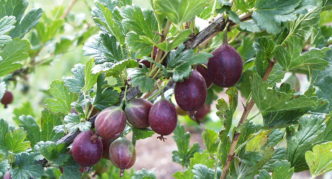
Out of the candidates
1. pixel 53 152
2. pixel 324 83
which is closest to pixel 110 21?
pixel 53 152

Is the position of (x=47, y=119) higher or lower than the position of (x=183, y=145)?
higher

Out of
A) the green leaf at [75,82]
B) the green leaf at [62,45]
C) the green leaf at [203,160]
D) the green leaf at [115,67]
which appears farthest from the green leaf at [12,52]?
the green leaf at [62,45]

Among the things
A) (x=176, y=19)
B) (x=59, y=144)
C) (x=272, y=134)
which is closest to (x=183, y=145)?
(x=272, y=134)

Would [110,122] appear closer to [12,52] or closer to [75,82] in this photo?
[75,82]

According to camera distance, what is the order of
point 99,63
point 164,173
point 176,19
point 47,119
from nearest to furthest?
point 176,19 → point 99,63 → point 47,119 → point 164,173

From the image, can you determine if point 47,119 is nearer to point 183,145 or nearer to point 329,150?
point 183,145

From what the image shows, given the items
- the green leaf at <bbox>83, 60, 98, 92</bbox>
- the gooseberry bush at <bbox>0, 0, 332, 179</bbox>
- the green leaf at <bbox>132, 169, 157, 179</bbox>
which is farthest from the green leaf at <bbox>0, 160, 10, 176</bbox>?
the green leaf at <bbox>132, 169, 157, 179</bbox>
